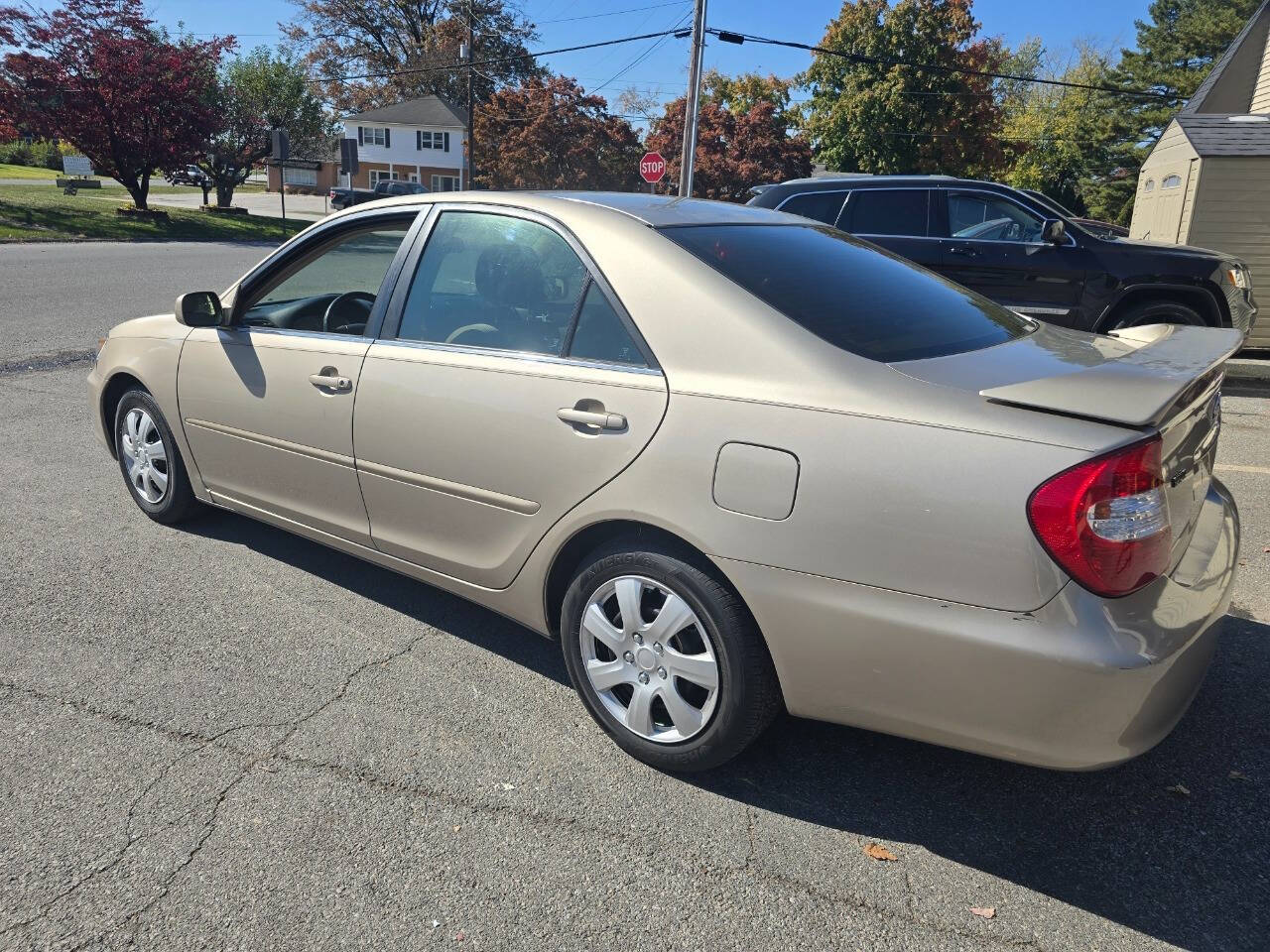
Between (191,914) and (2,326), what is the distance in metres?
9.83

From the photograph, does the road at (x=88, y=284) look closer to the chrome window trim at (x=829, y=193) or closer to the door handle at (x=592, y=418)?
the chrome window trim at (x=829, y=193)

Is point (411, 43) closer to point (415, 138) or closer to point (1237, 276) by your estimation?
point (415, 138)

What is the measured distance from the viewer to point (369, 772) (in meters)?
2.82

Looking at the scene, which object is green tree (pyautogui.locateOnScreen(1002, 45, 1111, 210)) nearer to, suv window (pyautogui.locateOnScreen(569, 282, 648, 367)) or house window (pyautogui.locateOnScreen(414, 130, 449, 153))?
house window (pyautogui.locateOnScreen(414, 130, 449, 153))

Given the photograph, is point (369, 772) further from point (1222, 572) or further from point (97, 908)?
point (1222, 572)

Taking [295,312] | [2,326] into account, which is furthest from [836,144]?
[295,312]

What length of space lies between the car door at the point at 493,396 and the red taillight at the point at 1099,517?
1048 mm

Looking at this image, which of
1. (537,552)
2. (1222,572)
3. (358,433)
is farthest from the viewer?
(358,433)

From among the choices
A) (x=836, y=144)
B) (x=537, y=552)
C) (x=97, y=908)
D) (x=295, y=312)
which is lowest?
(x=97, y=908)

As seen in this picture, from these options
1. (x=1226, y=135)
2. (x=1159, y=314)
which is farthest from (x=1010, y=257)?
(x=1226, y=135)

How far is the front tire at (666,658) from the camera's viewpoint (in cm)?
261

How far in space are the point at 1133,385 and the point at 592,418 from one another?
1415 millimetres

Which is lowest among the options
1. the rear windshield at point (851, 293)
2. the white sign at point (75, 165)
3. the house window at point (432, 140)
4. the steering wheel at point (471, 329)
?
the steering wheel at point (471, 329)

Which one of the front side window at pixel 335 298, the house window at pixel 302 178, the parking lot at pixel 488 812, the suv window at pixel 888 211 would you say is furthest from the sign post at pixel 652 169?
the house window at pixel 302 178
